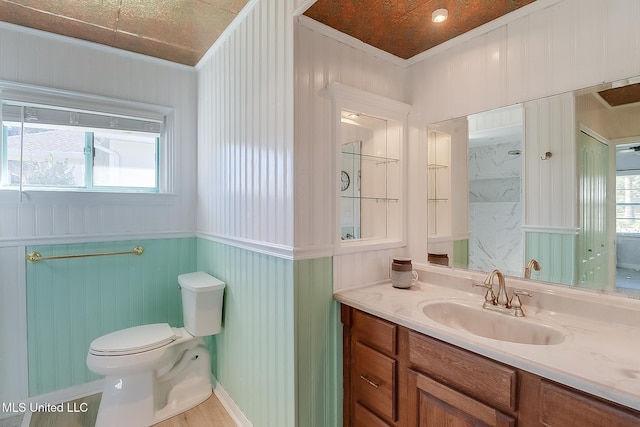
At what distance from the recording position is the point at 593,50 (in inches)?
48.0

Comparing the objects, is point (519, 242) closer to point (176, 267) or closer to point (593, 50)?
point (593, 50)

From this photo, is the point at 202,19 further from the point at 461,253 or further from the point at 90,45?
the point at 461,253

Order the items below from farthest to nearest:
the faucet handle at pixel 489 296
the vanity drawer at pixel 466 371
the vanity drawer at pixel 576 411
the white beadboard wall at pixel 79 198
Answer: the white beadboard wall at pixel 79 198 → the faucet handle at pixel 489 296 → the vanity drawer at pixel 466 371 → the vanity drawer at pixel 576 411

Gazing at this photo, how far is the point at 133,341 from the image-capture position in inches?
71.4

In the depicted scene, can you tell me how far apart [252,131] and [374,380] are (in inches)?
57.1

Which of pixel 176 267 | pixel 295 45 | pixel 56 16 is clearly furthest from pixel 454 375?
pixel 56 16

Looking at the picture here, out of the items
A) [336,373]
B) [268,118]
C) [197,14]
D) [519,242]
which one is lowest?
[336,373]

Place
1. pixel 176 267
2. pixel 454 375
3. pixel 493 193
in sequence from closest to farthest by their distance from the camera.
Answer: pixel 454 375
pixel 493 193
pixel 176 267

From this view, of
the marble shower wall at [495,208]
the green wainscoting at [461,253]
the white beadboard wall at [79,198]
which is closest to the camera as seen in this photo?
the marble shower wall at [495,208]

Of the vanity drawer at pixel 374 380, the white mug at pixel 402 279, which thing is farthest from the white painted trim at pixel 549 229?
the vanity drawer at pixel 374 380

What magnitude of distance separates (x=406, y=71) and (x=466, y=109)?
516 millimetres

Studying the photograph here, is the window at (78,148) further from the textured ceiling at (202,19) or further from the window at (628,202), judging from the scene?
the window at (628,202)

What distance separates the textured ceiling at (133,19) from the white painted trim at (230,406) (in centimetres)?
241

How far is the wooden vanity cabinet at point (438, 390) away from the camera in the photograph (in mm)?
825
